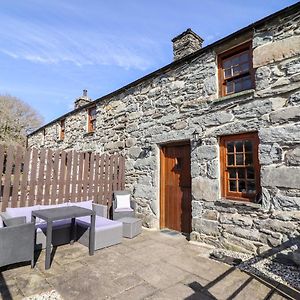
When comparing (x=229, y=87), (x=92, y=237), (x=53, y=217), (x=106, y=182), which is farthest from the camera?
(x=106, y=182)

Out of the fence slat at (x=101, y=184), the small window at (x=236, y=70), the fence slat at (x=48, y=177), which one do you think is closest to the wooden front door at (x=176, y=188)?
the small window at (x=236, y=70)

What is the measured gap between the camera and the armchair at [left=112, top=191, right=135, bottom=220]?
5660 mm

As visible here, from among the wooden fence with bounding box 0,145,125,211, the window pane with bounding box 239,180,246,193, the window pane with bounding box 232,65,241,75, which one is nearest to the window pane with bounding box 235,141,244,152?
the window pane with bounding box 239,180,246,193

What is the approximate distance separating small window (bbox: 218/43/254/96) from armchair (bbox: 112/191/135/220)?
12.2 ft

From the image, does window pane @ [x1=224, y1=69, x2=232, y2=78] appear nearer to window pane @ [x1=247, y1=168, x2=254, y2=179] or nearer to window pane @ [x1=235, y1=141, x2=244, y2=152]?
window pane @ [x1=235, y1=141, x2=244, y2=152]

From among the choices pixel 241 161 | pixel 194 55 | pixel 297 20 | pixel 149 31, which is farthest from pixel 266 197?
pixel 149 31

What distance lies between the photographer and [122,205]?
234 inches

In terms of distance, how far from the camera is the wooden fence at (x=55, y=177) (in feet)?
15.3

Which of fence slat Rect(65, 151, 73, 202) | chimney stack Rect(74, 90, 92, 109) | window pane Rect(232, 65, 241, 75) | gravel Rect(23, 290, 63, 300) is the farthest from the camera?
chimney stack Rect(74, 90, 92, 109)

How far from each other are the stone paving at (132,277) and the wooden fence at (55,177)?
1531mm

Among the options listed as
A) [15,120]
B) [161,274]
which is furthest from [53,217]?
[15,120]

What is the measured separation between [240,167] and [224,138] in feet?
2.25

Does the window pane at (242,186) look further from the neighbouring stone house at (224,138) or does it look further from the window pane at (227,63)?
the window pane at (227,63)

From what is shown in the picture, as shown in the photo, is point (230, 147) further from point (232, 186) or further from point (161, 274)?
point (161, 274)
